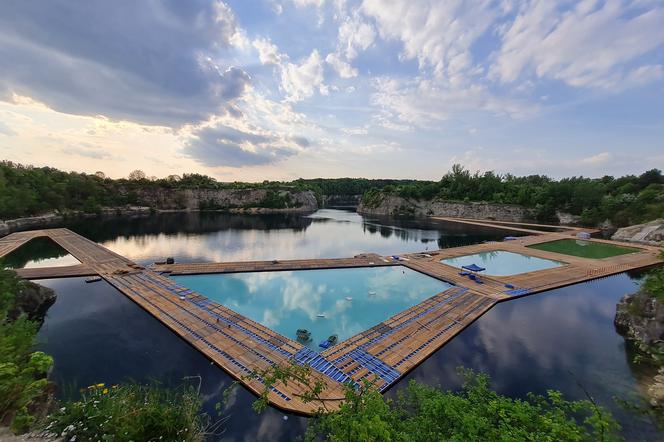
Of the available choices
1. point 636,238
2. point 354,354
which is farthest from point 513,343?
point 636,238

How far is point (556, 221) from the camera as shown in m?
61.0

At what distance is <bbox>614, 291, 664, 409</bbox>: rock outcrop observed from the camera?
1272cm

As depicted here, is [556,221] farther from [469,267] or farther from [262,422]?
[262,422]

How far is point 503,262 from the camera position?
28703 millimetres

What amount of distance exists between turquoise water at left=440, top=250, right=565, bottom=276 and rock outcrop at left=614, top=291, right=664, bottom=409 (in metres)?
8.45

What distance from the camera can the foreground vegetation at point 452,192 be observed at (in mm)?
48156

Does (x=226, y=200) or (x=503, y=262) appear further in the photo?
(x=226, y=200)

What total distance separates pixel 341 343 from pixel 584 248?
37775mm

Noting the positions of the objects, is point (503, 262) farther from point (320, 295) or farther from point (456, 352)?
point (320, 295)

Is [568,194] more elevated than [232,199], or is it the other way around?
[568,194]

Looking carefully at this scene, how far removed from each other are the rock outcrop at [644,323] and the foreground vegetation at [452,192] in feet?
128

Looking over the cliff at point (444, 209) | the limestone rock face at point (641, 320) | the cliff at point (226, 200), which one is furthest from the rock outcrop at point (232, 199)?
the limestone rock face at point (641, 320)

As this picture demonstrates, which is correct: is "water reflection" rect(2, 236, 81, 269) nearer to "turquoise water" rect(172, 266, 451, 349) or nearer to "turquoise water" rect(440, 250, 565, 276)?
"turquoise water" rect(172, 266, 451, 349)

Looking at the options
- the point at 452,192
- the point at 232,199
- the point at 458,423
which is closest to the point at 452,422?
the point at 458,423
